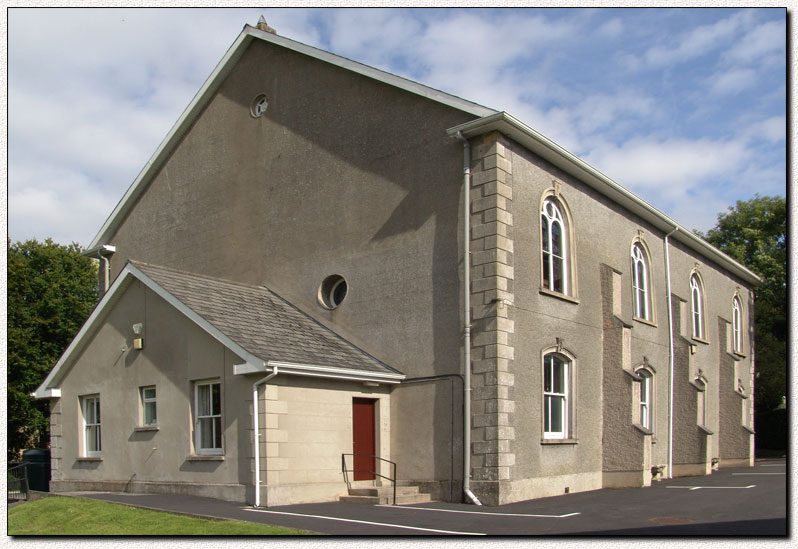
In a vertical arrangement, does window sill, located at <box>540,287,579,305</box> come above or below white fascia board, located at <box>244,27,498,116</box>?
below

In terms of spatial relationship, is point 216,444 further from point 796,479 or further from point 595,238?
point 796,479

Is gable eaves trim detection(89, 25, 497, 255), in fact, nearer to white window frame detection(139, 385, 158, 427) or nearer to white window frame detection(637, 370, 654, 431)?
white window frame detection(139, 385, 158, 427)

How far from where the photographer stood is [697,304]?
93.0 feet

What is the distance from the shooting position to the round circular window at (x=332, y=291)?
20.6 m

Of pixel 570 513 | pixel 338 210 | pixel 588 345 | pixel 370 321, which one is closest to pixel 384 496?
→ pixel 570 513

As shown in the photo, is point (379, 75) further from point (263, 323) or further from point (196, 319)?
point (196, 319)

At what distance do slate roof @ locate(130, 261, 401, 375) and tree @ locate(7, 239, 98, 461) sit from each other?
18642mm

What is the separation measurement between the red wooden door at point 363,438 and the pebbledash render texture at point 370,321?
0.05 m

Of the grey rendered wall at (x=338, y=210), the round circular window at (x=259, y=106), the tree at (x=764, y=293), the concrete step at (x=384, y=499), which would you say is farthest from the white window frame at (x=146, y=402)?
the tree at (x=764, y=293)

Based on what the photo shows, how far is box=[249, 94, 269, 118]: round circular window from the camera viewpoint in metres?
23.0

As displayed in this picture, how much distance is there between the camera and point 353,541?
11867 mm

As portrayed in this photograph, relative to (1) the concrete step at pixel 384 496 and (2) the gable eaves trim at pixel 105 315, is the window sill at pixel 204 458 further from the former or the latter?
(1) the concrete step at pixel 384 496

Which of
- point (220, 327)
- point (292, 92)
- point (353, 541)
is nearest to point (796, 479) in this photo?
point (353, 541)

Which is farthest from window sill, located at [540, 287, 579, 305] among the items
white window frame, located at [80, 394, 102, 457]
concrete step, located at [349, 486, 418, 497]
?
white window frame, located at [80, 394, 102, 457]
